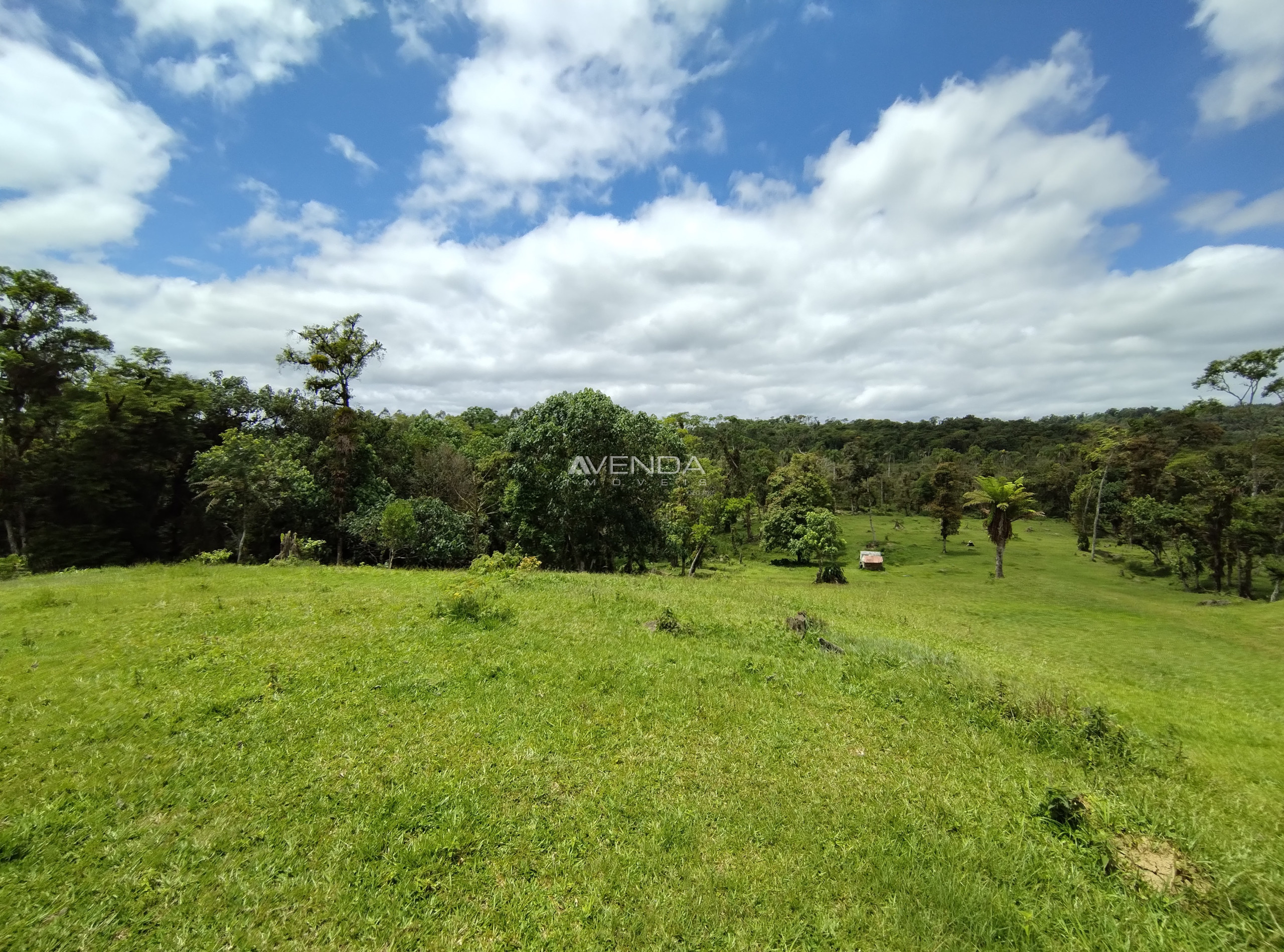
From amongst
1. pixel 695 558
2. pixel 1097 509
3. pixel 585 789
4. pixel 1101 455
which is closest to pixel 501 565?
pixel 585 789

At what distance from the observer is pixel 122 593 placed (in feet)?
41.2

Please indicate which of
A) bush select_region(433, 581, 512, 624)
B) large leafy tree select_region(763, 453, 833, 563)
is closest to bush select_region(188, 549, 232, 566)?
bush select_region(433, 581, 512, 624)

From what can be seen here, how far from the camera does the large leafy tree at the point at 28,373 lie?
22.9m

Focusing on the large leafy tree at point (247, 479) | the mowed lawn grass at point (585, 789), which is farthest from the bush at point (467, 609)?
the large leafy tree at point (247, 479)

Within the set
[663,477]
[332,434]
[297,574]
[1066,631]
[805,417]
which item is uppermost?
[805,417]

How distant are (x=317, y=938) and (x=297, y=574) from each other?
16005 mm

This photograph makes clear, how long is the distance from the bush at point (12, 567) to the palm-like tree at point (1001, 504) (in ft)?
144

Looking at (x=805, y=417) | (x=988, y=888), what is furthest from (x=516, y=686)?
(x=805, y=417)

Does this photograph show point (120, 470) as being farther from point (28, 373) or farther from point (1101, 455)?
point (1101, 455)

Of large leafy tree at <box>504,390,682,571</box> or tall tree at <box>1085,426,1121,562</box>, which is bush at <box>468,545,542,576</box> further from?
tall tree at <box>1085,426,1121,562</box>

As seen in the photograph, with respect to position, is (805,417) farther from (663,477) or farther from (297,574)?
(297,574)

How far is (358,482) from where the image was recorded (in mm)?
28484

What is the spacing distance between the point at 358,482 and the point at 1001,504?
37.2 meters

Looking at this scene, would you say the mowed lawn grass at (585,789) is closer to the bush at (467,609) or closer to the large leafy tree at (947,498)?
the bush at (467,609)
